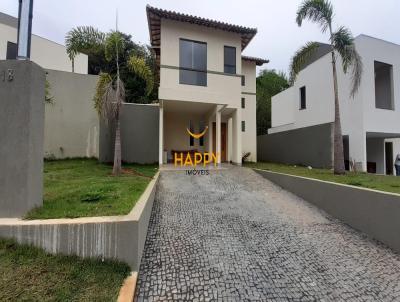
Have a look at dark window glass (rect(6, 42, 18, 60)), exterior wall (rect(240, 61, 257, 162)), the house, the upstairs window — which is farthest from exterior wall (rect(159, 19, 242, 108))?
dark window glass (rect(6, 42, 18, 60))

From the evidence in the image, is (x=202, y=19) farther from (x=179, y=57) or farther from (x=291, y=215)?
(x=291, y=215)

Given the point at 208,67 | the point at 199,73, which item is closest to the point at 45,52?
the point at 199,73

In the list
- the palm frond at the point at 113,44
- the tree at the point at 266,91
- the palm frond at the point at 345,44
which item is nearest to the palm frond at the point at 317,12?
the palm frond at the point at 345,44

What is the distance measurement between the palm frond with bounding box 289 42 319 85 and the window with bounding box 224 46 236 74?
3549mm

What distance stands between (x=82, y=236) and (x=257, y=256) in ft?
8.99

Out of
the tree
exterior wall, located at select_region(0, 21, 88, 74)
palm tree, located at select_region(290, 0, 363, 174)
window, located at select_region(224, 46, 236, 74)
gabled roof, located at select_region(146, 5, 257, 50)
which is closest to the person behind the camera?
palm tree, located at select_region(290, 0, 363, 174)

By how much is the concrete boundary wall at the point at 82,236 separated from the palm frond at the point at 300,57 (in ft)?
29.2

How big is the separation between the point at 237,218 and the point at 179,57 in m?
8.69

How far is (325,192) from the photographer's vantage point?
259 inches

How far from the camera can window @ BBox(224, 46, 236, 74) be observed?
12.6 m

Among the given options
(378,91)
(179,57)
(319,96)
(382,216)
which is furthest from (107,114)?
(378,91)

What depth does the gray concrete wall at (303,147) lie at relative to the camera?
40.3ft

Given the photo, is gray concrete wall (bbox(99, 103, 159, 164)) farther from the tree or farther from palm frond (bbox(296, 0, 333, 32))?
the tree

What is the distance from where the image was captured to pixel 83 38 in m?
10.0
